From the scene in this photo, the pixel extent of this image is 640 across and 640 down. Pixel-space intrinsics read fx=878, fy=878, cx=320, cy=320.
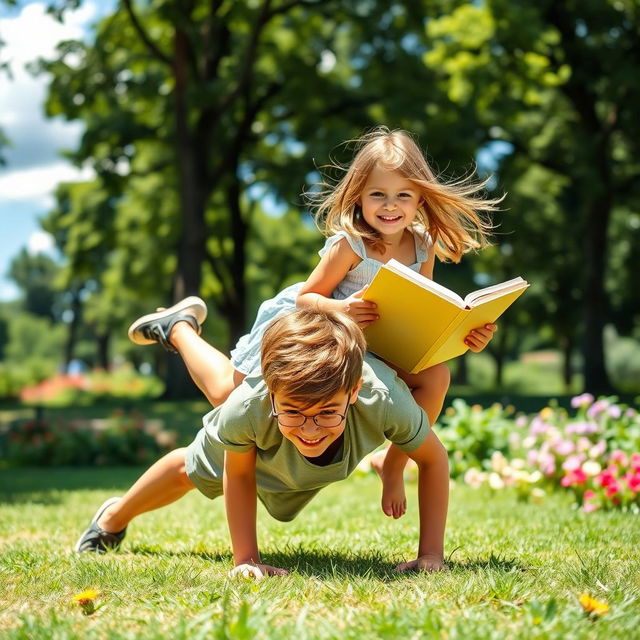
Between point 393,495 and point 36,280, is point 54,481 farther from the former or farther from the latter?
point 36,280

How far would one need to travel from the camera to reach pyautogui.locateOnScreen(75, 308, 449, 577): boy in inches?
115

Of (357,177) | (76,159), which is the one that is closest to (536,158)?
(76,159)

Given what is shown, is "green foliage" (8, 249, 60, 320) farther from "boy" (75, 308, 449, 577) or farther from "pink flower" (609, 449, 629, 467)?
"boy" (75, 308, 449, 577)

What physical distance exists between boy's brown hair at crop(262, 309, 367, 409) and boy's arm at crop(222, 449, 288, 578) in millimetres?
480

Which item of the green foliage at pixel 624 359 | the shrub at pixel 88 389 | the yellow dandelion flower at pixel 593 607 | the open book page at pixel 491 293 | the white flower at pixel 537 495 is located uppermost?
the open book page at pixel 491 293

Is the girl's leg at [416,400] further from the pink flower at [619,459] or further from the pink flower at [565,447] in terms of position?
the pink flower at [565,447]

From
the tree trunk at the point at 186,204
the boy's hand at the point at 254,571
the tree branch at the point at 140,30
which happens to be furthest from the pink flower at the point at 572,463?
the tree branch at the point at 140,30

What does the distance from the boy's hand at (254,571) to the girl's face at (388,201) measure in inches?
54.6

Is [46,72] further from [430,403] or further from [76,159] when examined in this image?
[430,403]

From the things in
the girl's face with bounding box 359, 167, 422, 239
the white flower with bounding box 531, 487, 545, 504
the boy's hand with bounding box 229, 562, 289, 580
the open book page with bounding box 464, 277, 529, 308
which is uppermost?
the girl's face with bounding box 359, 167, 422, 239

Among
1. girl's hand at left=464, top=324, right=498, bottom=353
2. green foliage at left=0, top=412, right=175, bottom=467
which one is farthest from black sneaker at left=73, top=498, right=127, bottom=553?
green foliage at left=0, top=412, right=175, bottom=467

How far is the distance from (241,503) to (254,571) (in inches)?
11.8

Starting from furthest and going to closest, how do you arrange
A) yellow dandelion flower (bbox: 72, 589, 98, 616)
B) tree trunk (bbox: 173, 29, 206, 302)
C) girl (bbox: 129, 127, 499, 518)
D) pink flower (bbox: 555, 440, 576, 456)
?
1. tree trunk (bbox: 173, 29, 206, 302)
2. pink flower (bbox: 555, 440, 576, 456)
3. girl (bbox: 129, 127, 499, 518)
4. yellow dandelion flower (bbox: 72, 589, 98, 616)

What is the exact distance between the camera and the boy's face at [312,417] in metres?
2.95
